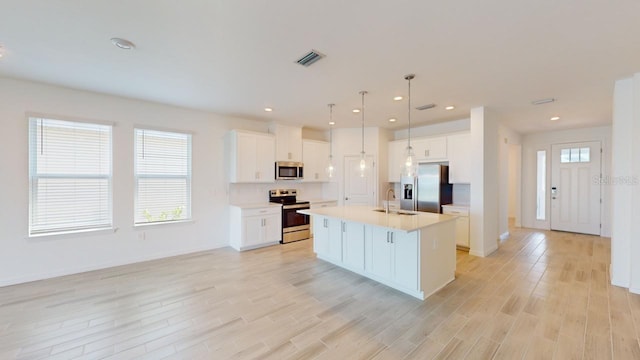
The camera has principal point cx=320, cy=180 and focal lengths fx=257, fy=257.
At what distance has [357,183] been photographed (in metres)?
6.41

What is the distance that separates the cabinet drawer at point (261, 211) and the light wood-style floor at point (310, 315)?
1.16 metres

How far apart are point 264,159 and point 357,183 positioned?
7.78 ft

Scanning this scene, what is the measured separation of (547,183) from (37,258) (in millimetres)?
10489

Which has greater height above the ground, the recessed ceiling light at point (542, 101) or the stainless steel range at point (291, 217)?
the recessed ceiling light at point (542, 101)

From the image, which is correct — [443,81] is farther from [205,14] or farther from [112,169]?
[112,169]

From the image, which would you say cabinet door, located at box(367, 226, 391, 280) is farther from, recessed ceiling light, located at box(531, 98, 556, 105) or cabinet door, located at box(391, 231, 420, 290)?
recessed ceiling light, located at box(531, 98, 556, 105)

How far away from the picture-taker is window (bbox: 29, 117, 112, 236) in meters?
3.61

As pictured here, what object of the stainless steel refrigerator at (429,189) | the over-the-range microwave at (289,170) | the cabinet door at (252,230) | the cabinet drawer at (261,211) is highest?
the over-the-range microwave at (289,170)

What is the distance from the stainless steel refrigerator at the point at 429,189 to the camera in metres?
5.22

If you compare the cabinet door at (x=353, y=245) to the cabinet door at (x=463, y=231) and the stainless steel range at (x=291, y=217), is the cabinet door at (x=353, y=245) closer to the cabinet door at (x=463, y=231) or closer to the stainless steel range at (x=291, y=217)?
the stainless steel range at (x=291, y=217)

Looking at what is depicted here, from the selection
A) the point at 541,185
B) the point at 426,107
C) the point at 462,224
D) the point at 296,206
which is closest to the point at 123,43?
the point at 296,206

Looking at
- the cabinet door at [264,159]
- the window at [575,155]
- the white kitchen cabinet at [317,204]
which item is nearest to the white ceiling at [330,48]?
the cabinet door at [264,159]

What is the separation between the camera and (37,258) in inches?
142

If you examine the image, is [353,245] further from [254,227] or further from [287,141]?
[287,141]
